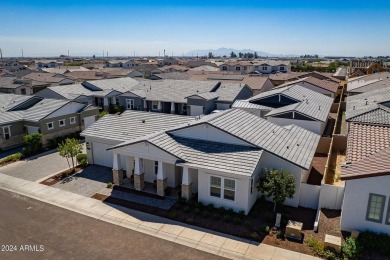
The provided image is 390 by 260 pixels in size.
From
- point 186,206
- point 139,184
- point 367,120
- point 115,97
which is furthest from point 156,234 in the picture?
point 115,97

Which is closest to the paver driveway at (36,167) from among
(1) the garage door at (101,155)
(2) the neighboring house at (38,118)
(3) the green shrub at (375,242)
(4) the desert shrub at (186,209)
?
(1) the garage door at (101,155)

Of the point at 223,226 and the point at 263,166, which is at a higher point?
the point at 263,166

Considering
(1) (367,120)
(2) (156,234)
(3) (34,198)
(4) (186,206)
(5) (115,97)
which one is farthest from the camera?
(5) (115,97)

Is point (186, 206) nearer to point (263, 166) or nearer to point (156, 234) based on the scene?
point (156, 234)

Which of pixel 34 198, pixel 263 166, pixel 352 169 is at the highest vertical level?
pixel 352 169

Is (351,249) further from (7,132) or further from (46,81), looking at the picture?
(46,81)

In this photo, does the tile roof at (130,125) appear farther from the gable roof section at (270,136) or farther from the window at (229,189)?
the window at (229,189)

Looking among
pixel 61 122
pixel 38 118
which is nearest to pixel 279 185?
pixel 38 118
